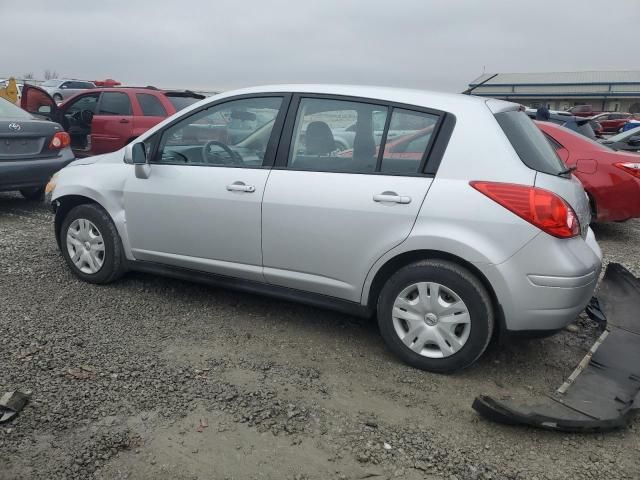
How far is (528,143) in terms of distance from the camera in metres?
3.50

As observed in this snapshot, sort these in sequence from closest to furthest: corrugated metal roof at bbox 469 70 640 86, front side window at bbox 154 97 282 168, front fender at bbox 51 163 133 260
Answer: front side window at bbox 154 97 282 168 → front fender at bbox 51 163 133 260 → corrugated metal roof at bbox 469 70 640 86

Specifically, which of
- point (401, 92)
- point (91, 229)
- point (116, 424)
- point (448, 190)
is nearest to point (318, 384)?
point (116, 424)

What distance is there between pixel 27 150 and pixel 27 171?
0.32 meters

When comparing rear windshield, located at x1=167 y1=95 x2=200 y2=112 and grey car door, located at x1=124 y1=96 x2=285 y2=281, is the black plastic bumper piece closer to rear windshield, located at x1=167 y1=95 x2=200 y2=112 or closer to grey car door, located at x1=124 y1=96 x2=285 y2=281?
grey car door, located at x1=124 y1=96 x2=285 y2=281

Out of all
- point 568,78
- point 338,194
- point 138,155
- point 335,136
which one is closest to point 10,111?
point 138,155

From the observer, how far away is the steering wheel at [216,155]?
4016 millimetres

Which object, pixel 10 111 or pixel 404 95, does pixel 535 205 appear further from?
Result: pixel 10 111

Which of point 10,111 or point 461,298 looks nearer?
point 461,298

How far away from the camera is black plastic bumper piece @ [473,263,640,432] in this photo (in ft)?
9.39

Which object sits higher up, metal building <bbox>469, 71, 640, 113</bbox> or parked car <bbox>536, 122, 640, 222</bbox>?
parked car <bbox>536, 122, 640, 222</bbox>

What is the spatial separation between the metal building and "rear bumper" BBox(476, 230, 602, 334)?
53667 millimetres

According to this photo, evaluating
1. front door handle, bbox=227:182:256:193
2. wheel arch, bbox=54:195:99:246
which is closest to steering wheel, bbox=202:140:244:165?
front door handle, bbox=227:182:256:193

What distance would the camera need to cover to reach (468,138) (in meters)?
3.36

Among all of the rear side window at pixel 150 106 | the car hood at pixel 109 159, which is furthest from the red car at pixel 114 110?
the car hood at pixel 109 159
